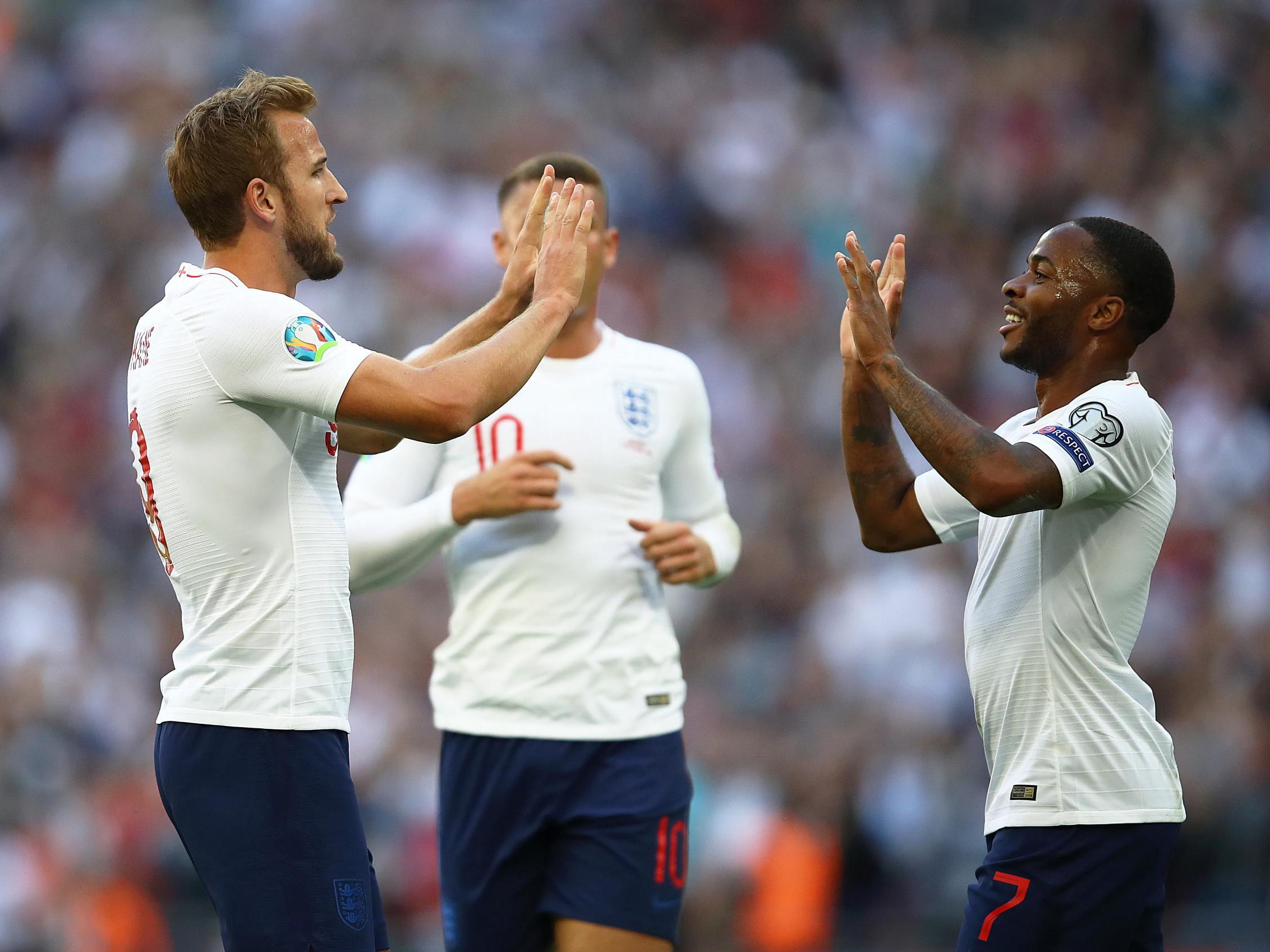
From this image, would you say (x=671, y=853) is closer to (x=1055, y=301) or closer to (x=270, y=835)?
(x=270, y=835)

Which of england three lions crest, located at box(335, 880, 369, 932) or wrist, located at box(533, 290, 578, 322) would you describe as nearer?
england three lions crest, located at box(335, 880, 369, 932)

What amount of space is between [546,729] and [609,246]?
1743mm

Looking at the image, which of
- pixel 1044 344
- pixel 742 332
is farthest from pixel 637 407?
pixel 742 332

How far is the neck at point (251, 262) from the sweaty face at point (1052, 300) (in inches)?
75.2

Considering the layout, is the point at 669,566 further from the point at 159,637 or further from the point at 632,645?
the point at 159,637

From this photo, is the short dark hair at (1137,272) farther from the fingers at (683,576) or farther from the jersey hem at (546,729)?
the jersey hem at (546,729)

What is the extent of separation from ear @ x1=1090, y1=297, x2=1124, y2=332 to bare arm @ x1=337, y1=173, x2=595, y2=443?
1382 mm

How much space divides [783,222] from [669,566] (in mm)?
8098

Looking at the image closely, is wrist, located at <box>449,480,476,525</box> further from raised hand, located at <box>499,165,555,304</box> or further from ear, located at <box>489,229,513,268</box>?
ear, located at <box>489,229,513,268</box>

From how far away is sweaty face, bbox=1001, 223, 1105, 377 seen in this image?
431 cm

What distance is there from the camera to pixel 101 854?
29.6 ft

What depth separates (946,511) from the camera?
183 inches

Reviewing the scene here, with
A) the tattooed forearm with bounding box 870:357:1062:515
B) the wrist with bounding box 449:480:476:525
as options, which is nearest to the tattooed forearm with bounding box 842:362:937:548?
the tattooed forearm with bounding box 870:357:1062:515

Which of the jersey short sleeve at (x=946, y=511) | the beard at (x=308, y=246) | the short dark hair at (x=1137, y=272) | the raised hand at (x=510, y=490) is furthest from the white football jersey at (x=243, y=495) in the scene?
the short dark hair at (x=1137, y=272)
